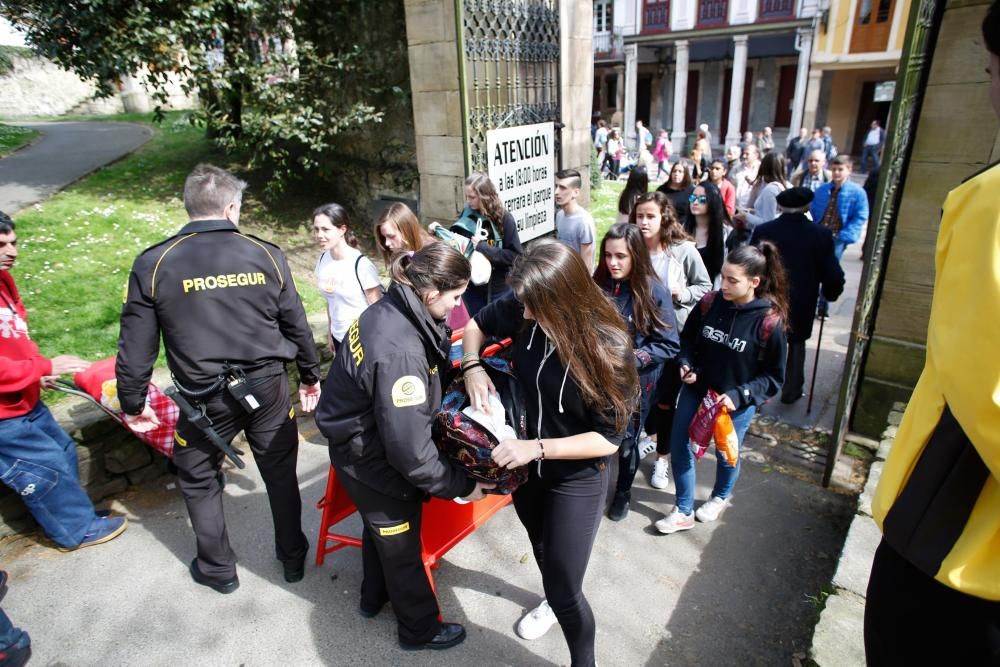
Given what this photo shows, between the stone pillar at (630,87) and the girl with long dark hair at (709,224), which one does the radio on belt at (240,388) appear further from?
the stone pillar at (630,87)

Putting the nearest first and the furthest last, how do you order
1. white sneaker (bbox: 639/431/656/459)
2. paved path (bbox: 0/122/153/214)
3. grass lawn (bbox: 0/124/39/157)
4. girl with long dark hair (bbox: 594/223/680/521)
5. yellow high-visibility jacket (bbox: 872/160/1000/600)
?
yellow high-visibility jacket (bbox: 872/160/1000/600) < girl with long dark hair (bbox: 594/223/680/521) < white sneaker (bbox: 639/431/656/459) < paved path (bbox: 0/122/153/214) < grass lawn (bbox: 0/124/39/157)

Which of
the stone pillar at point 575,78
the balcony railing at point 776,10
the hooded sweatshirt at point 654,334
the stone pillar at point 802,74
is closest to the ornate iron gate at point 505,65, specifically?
the stone pillar at point 575,78

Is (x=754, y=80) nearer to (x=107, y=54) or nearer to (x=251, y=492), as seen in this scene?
(x=107, y=54)

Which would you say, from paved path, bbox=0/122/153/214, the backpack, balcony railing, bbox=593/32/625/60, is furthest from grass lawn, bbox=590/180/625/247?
balcony railing, bbox=593/32/625/60

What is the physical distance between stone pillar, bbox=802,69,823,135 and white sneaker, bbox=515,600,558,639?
27.3 metres

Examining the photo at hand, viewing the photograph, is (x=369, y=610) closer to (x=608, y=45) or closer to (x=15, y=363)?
(x=15, y=363)

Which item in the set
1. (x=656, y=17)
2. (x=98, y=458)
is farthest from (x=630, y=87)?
(x=98, y=458)

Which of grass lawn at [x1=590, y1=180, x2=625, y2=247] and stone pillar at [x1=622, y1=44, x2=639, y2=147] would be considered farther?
stone pillar at [x1=622, y1=44, x2=639, y2=147]

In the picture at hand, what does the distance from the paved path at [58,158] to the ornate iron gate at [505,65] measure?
18.4 ft

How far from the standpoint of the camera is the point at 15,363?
297cm

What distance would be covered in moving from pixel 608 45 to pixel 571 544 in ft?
109

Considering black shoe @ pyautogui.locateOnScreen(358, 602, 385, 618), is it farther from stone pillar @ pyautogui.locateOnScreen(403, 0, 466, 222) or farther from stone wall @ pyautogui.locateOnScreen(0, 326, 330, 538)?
stone pillar @ pyautogui.locateOnScreen(403, 0, 466, 222)

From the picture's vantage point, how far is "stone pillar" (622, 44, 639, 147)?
97.9 feet

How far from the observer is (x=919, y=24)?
10.1 feet
